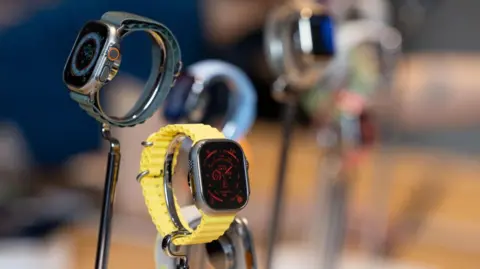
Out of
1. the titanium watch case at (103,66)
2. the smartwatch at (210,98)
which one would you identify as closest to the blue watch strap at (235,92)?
the smartwatch at (210,98)

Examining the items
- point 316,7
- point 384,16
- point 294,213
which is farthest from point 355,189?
point 316,7

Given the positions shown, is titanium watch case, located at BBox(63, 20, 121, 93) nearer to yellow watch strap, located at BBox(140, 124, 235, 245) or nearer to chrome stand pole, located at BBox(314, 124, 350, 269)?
yellow watch strap, located at BBox(140, 124, 235, 245)

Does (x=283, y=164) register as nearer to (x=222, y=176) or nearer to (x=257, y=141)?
(x=222, y=176)

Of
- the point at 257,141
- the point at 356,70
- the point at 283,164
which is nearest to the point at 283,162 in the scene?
the point at 283,164

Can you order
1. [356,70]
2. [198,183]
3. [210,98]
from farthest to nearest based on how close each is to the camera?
[356,70] < [210,98] < [198,183]

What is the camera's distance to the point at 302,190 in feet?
2.74

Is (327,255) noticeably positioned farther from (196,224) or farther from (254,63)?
(254,63)

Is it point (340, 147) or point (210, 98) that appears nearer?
point (210, 98)

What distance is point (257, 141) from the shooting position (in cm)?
72

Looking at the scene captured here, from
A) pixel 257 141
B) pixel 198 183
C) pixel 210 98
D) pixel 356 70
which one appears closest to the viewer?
pixel 198 183

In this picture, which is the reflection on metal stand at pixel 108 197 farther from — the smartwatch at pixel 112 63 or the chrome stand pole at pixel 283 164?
the chrome stand pole at pixel 283 164

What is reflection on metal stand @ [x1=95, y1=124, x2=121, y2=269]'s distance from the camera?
0.85 feet

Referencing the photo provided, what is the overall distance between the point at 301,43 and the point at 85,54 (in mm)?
158

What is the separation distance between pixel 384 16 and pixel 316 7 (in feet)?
0.65
